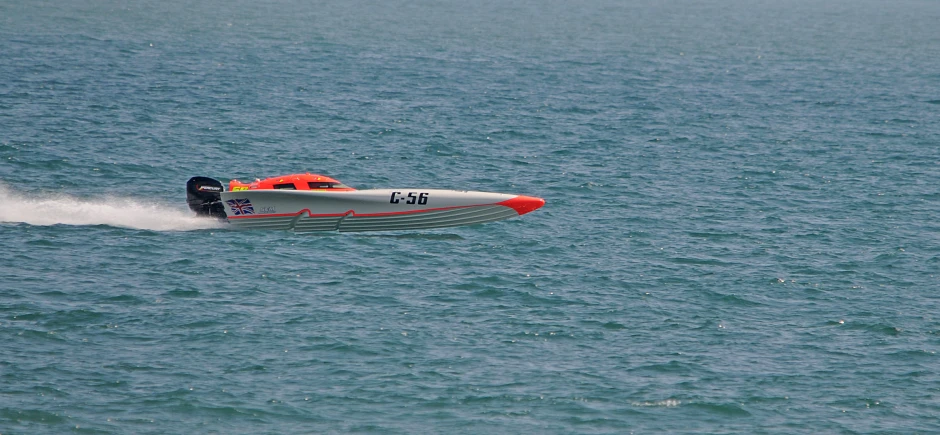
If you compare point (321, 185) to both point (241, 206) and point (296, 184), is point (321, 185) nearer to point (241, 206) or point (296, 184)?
point (296, 184)

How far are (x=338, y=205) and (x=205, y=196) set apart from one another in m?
4.39

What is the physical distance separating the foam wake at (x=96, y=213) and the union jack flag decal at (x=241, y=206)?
4.80 feet

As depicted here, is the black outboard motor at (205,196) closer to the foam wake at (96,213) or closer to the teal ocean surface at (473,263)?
the foam wake at (96,213)

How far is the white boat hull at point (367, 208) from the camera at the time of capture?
32688mm

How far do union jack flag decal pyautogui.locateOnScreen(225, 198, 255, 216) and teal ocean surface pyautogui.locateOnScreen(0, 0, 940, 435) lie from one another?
3.25ft

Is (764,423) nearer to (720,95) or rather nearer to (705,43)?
(720,95)

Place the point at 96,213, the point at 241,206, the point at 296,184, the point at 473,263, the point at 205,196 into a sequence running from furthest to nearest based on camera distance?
the point at 96,213
the point at 205,196
the point at 241,206
the point at 296,184
the point at 473,263

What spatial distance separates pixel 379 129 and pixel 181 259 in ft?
79.2

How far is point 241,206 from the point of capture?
3300cm

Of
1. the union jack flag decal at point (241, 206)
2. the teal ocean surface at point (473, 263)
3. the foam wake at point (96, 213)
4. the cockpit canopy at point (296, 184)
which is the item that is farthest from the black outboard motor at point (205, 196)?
the teal ocean surface at point (473, 263)

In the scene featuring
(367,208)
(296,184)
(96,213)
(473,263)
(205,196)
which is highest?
(296,184)

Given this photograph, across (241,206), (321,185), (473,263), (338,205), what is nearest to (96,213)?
(241,206)

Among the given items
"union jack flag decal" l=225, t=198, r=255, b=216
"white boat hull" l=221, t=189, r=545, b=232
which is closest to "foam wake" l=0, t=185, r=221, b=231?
"union jack flag decal" l=225, t=198, r=255, b=216

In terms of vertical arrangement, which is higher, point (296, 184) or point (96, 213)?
point (296, 184)
